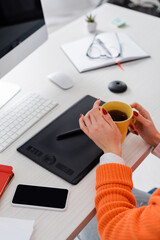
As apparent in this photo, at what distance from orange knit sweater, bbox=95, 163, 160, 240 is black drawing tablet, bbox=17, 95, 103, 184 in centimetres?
8

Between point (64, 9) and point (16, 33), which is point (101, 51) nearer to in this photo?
point (16, 33)

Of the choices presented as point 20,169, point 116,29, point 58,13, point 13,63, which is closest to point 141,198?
point 20,169

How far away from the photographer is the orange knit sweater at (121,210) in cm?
60

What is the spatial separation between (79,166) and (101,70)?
55cm

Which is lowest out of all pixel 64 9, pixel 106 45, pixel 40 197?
pixel 64 9

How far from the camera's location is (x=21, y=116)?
965 mm

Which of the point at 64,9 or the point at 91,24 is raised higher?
the point at 91,24

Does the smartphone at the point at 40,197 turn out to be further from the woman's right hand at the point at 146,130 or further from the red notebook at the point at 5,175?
→ the woman's right hand at the point at 146,130

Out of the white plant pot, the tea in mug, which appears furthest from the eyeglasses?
the tea in mug

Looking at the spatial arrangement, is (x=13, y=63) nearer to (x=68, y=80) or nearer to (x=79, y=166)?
(x=68, y=80)

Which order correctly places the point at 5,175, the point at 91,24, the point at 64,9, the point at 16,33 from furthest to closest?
the point at 64,9 < the point at 91,24 < the point at 16,33 < the point at 5,175

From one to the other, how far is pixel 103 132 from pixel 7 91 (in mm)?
507

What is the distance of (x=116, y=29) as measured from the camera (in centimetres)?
143

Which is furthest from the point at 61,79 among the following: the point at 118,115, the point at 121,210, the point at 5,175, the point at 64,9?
→ the point at 64,9
